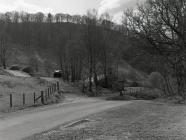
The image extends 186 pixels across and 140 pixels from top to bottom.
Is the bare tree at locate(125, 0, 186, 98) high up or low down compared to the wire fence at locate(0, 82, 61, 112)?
up

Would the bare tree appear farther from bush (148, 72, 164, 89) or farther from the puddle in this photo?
bush (148, 72, 164, 89)

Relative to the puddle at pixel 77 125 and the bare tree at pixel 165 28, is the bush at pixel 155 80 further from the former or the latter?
the puddle at pixel 77 125

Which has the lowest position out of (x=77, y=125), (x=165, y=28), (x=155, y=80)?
(x=155, y=80)

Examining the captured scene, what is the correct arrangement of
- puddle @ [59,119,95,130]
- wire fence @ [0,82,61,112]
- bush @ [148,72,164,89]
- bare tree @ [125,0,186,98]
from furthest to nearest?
bush @ [148,72,164,89]
bare tree @ [125,0,186,98]
wire fence @ [0,82,61,112]
puddle @ [59,119,95,130]

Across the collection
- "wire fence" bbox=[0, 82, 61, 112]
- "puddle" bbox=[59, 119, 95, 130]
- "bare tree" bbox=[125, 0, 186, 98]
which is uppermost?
"bare tree" bbox=[125, 0, 186, 98]

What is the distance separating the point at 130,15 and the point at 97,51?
27.0 metres

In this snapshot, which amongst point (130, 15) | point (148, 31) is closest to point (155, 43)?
point (148, 31)

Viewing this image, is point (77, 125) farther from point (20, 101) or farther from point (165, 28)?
point (165, 28)

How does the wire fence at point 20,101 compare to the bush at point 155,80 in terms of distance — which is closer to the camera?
the wire fence at point 20,101

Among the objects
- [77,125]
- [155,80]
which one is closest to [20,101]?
[77,125]

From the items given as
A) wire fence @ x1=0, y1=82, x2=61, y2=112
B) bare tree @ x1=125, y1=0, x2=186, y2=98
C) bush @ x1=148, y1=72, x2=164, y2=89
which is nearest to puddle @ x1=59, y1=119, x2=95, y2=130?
wire fence @ x1=0, y1=82, x2=61, y2=112

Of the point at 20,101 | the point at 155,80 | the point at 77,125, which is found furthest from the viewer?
the point at 155,80

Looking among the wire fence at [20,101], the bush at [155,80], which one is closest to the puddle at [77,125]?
the wire fence at [20,101]

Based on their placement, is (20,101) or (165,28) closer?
(20,101)
